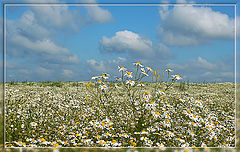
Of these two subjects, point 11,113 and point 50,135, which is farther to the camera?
point 11,113

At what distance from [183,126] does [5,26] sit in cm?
520

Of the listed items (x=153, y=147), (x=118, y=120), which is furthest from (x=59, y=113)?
(x=153, y=147)

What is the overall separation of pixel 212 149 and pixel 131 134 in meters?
1.76

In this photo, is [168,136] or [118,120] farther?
[118,120]

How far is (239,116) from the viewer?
6039 mm

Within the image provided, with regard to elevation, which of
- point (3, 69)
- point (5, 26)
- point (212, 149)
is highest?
point (5, 26)

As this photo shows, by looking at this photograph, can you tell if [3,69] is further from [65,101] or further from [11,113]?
[65,101]

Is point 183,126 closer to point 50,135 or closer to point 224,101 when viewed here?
point 50,135

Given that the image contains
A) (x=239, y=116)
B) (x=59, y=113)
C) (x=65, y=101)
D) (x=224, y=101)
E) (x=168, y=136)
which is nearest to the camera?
(x=168, y=136)

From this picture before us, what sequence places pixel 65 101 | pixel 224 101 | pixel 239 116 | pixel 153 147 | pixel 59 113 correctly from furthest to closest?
pixel 224 101 < pixel 65 101 < pixel 59 113 < pixel 239 116 < pixel 153 147

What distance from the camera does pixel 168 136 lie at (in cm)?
528

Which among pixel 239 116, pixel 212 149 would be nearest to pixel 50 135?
pixel 212 149

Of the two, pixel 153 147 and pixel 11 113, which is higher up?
pixel 11 113

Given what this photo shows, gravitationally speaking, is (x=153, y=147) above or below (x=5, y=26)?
below
